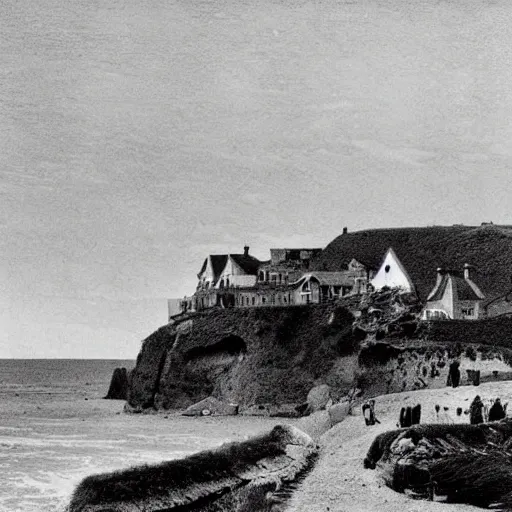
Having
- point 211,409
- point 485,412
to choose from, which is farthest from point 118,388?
point 485,412

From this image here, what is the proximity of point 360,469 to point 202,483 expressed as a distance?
490 centimetres

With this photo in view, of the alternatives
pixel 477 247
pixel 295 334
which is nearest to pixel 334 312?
pixel 295 334

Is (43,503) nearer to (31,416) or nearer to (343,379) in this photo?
(343,379)

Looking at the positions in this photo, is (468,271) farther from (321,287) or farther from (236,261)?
(236,261)

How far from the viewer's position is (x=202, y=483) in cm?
2706

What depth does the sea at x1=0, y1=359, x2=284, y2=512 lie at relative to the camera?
1304 inches

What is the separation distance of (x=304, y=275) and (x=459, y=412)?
158 feet

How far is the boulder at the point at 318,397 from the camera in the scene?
203 feet

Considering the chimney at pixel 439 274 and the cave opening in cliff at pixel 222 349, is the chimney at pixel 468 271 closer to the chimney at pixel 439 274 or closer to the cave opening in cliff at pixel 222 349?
the chimney at pixel 439 274

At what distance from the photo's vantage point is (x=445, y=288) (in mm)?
72688

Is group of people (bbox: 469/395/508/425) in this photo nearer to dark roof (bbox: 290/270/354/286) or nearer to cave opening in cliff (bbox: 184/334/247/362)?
cave opening in cliff (bbox: 184/334/247/362)

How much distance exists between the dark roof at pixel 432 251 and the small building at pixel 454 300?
1.38 m

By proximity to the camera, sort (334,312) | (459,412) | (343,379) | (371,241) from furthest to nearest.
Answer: (371,241)
(334,312)
(343,379)
(459,412)

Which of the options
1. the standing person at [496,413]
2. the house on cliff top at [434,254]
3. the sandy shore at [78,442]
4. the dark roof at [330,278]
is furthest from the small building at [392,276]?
the standing person at [496,413]
